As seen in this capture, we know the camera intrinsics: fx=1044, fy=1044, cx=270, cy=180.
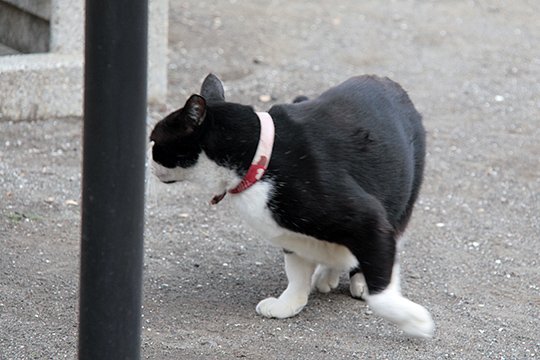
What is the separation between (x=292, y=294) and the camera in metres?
3.80

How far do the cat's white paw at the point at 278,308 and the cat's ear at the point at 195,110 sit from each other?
795 mm

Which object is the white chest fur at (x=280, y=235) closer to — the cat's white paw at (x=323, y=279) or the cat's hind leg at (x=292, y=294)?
the cat's hind leg at (x=292, y=294)

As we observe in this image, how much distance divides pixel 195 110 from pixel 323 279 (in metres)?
1.05

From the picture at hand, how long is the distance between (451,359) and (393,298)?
303mm

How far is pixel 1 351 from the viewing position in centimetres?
344

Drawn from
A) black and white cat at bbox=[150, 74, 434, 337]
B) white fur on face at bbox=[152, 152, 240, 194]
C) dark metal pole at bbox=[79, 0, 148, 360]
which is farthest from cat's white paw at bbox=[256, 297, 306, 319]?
dark metal pole at bbox=[79, 0, 148, 360]

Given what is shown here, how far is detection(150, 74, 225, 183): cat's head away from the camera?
333cm

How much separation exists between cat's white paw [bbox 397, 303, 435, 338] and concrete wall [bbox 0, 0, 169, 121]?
9.95ft

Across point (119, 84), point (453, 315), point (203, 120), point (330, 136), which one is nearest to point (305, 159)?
point (330, 136)

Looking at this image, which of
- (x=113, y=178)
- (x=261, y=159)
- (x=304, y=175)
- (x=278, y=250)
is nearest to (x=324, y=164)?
(x=304, y=175)

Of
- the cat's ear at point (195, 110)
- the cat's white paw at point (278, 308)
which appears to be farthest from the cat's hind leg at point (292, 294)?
the cat's ear at point (195, 110)

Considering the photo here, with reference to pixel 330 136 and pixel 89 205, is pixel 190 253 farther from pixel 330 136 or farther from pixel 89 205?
pixel 89 205

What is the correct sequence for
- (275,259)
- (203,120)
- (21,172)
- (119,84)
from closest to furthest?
(119,84), (203,120), (275,259), (21,172)

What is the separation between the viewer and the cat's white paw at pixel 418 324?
3.48m
